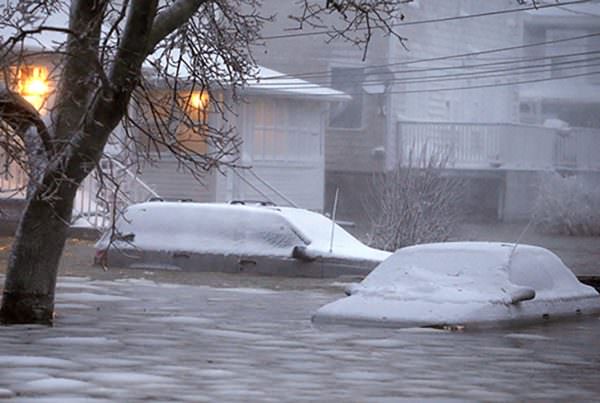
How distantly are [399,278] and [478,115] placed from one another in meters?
35.0

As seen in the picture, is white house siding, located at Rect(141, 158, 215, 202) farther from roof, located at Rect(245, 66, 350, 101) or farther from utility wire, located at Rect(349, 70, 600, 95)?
utility wire, located at Rect(349, 70, 600, 95)

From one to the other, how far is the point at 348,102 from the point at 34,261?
32.3 m

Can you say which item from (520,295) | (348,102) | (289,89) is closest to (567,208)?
(348,102)

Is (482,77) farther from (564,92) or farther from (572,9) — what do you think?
(564,92)

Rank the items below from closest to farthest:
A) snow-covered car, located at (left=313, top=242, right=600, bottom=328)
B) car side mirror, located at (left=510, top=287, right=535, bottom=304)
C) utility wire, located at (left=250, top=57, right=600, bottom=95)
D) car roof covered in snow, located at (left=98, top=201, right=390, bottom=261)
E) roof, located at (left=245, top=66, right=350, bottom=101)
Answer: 1. snow-covered car, located at (left=313, top=242, right=600, bottom=328)
2. car side mirror, located at (left=510, top=287, right=535, bottom=304)
3. car roof covered in snow, located at (left=98, top=201, right=390, bottom=261)
4. roof, located at (left=245, top=66, right=350, bottom=101)
5. utility wire, located at (left=250, top=57, right=600, bottom=95)

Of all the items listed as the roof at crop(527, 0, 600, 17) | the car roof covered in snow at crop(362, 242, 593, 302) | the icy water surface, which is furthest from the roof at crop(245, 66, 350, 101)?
the car roof covered in snow at crop(362, 242, 593, 302)

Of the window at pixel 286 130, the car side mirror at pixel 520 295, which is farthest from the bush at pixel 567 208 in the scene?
the car side mirror at pixel 520 295

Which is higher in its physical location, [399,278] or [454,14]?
[454,14]

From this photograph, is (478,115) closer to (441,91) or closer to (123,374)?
(441,91)

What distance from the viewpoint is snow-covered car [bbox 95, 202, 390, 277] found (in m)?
24.0

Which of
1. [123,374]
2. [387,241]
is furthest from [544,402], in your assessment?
[387,241]

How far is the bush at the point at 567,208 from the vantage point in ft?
143

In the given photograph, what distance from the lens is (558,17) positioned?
55406 millimetres

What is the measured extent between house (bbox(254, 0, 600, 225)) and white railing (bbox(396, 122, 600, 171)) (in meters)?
0.03
